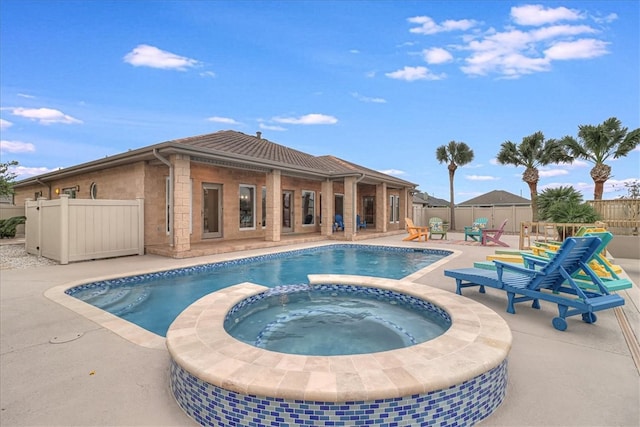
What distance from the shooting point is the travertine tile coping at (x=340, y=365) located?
2100 mm

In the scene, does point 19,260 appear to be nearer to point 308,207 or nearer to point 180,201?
point 180,201

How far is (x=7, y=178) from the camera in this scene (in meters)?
18.9

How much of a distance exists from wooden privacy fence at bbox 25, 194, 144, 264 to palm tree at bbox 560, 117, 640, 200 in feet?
74.5

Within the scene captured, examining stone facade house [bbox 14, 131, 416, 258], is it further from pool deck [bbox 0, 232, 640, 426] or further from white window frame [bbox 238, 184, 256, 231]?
pool deck [bbox 0, 232, 640, 426]

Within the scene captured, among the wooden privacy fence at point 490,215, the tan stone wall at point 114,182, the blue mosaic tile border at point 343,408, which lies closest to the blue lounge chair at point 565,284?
the blue mosaic tile border at point 343,408

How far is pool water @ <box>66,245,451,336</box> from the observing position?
5340 millimetres

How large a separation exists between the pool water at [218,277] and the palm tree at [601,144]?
13.7 metres

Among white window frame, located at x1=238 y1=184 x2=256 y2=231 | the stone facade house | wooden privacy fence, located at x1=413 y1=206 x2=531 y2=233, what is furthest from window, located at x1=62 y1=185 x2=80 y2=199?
wooden privacy fence, located at x1=413 y1=206 x2=531 y2=233

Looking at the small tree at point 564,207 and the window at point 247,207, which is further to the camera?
the window at point 247,207

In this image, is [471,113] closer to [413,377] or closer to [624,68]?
[624,68]

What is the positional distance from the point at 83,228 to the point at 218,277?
15.3 feet

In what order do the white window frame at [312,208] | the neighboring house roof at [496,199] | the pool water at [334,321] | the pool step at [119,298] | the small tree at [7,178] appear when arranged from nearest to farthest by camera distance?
the pool water at [334,321] < the pool step at [119,298] < the white window frame at [312,208] < the small tree at [7,178] < the neighboring house roof at [496,199]

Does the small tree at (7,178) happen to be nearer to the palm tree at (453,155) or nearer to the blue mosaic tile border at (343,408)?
the blue mosaic tile border at (343,408)

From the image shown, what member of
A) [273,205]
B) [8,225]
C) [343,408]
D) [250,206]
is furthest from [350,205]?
[8,225]
